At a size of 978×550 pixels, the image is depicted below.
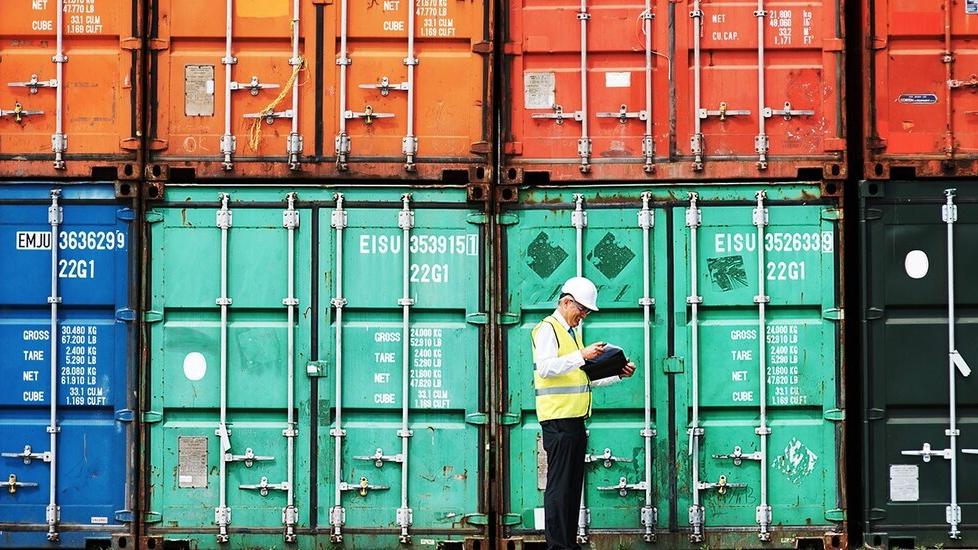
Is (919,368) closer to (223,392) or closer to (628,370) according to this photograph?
(628,370)

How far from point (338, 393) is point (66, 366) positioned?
2.24m

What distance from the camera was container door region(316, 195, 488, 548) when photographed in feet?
34.0

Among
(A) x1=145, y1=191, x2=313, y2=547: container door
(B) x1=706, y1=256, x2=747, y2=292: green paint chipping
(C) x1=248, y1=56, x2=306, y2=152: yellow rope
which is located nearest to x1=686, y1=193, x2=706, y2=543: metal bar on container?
(B) x1=706, y1=256, x2=747, y2=292: green paint chipping

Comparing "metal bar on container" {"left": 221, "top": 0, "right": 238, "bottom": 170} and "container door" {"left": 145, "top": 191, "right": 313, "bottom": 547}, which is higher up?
"metal bar on container" {"left": 221, "top": 0, "right": 238, "bottom": 170}

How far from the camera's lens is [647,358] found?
1034 cm

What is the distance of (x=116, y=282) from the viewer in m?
10.5

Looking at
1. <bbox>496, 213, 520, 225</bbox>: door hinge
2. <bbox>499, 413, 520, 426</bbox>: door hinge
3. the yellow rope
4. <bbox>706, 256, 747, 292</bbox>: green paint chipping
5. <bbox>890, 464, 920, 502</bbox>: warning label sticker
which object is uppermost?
the yellow rope

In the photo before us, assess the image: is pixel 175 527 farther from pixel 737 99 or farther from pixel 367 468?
pixel 737 99

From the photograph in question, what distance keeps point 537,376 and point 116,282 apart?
3568 millimetres

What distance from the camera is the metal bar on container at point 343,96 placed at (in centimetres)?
1052

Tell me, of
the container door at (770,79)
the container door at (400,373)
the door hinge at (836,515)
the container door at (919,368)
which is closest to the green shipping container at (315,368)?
the container door at (400,373)

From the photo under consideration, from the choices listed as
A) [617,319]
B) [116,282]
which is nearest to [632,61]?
[617,319]

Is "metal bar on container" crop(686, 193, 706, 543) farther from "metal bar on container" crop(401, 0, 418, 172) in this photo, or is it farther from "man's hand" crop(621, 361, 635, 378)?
"metal bar on container" crop(401, 0, 418, 172)

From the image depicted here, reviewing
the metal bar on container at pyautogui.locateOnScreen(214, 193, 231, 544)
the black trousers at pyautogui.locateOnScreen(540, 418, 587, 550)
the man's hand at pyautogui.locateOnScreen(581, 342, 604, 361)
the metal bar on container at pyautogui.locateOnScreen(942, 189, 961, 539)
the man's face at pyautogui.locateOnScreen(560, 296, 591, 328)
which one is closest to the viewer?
the man's hand at pyautogui.locateOnScreen(581, 342, 604, 361)
